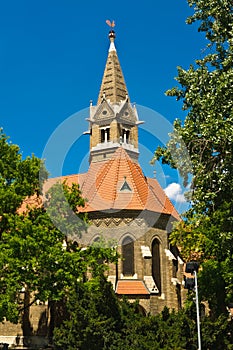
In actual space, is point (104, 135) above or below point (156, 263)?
above

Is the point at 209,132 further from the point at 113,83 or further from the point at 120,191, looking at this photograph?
the point at 113,83

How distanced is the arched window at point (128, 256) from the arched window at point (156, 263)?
189 cm

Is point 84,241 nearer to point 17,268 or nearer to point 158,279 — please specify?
point 158,279

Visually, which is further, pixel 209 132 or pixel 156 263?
pixel 156 263

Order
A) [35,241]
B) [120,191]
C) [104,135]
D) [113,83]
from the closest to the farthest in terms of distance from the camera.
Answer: [35,241] → [120,191] → [104,135] → [113,83]

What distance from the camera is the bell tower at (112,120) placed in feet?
154

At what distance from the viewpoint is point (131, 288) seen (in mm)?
31547

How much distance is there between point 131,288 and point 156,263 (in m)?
3.56

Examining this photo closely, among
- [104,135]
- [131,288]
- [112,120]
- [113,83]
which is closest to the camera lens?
[131,288]

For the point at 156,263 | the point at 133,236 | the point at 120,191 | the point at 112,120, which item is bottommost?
the point at 156,263

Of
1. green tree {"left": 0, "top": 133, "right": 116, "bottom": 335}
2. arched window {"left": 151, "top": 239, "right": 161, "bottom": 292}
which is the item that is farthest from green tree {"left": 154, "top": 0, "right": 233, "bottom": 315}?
arched window {"left": 151, "top": 239, "right": 161, "bottom": 292}

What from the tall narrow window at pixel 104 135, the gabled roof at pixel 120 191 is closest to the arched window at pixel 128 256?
the gabled roof at pixel 120 191

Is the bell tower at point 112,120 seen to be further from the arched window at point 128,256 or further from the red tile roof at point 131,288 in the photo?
the red tile roof at point 131,288

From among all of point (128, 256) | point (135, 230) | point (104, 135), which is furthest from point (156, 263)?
point (104, 135)
